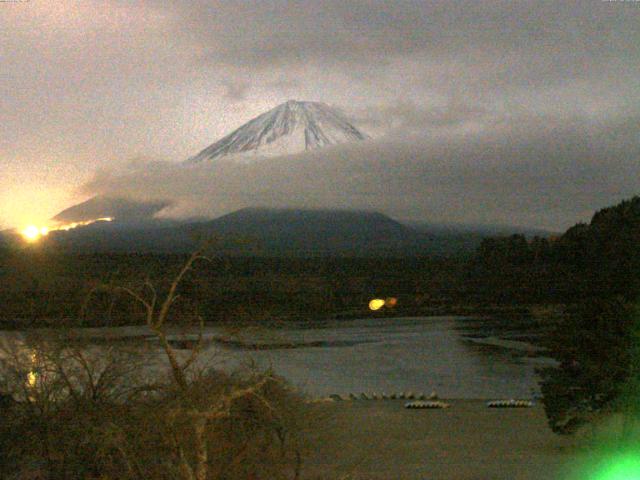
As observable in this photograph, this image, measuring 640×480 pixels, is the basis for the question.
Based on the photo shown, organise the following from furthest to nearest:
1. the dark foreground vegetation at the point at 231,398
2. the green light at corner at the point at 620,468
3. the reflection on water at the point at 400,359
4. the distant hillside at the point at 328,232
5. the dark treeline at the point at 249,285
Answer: the distant hillside at the point at 328,232, the dark treeline at the point at 249,285, the reflection on water at the point at 400,359, the green light at corner at the point at 620,468, the dark foreground vegetation at the point at 231,398

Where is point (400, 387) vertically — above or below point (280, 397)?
below

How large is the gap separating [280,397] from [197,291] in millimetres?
52108

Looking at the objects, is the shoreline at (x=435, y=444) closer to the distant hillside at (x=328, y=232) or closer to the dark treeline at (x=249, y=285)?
the dark treeline at (x=249, y=285)

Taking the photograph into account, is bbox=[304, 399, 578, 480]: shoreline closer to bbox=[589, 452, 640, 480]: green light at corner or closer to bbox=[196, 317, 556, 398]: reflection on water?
bbox=[589, 452, 640, 480]: green light at corner

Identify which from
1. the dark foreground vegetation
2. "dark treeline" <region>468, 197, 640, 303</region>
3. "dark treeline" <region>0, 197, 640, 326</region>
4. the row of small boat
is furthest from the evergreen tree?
"dark treeline" <region>0, 197, 640, 326</region>

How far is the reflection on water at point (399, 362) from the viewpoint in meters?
30.4

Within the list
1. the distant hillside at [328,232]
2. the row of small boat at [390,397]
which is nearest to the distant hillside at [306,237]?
the distant hillside at [328,232]

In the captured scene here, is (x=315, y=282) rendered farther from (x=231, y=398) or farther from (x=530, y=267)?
(x=231, y=398)

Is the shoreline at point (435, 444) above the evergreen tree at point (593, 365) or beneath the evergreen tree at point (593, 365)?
beneath

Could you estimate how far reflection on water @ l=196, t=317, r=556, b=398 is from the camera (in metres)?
30.4

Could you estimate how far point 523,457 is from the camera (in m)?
15.6

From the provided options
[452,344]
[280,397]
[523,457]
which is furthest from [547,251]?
[280,397]

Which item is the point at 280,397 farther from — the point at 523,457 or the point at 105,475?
the point at 523,457

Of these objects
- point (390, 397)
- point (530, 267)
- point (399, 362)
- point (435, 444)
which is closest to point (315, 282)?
point (530, 267)
